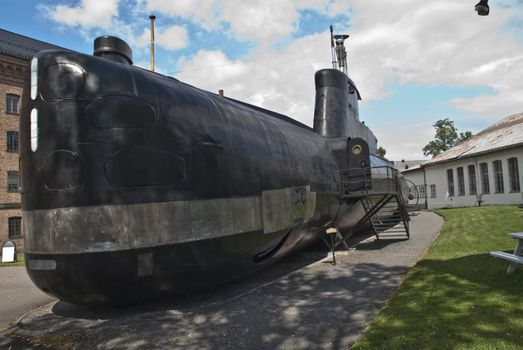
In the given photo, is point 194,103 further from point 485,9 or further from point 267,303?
point 485,9

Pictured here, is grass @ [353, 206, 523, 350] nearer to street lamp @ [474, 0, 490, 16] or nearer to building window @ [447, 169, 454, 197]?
street lamp @ [474, 0, 490, 16]

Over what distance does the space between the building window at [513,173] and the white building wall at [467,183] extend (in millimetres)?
208

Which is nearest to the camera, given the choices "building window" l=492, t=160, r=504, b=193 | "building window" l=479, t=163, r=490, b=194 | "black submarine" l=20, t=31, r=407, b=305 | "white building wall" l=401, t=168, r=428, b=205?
"black submarine" l=20, t=31, r=407, b=305

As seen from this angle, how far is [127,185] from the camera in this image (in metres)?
6.86

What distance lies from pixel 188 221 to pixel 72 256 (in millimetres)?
1825

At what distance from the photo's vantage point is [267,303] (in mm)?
7879

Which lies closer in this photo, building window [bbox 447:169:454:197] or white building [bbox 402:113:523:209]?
white building [bbox 402:113:523:209]

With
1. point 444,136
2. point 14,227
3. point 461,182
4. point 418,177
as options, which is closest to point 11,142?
point 14,227

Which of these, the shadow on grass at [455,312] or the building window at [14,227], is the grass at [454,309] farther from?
the building window at [14,227]

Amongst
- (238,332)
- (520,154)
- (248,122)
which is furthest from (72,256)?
(520,154)

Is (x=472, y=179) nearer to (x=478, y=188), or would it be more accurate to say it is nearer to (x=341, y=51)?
(x=478, y=188)

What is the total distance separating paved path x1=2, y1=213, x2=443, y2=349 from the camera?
20.0ft

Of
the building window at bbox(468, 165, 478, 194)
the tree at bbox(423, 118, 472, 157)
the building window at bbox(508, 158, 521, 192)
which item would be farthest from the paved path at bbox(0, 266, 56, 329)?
the tree at bbox(423, 118, 472, 157)

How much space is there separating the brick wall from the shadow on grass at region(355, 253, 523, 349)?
2887cm
